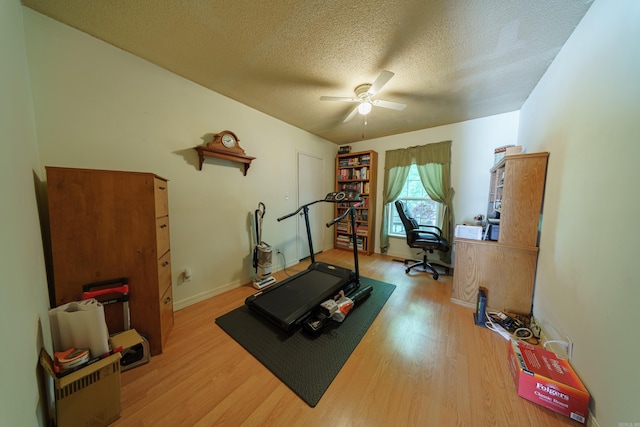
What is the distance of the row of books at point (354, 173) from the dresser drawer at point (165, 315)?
11.4 ft

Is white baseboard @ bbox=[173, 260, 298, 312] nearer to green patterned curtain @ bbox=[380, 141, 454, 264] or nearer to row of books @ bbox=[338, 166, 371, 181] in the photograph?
row of books @ bbox=[338, 166, 371, 181]

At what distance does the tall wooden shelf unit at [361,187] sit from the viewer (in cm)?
389

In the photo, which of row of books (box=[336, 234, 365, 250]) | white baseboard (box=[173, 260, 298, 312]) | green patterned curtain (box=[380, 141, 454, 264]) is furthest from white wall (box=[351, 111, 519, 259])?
white baseboard (box=[173, 260, 298, 312])

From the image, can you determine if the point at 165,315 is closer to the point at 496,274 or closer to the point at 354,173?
the point at 496,274

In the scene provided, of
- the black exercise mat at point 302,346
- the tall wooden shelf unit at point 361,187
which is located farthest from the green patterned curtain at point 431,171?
the black exercise mat at point 302,346

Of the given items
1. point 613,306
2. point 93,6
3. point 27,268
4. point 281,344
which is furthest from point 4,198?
point 613,306

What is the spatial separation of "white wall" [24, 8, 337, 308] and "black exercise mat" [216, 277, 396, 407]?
80 centimetres

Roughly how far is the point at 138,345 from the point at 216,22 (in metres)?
2.41

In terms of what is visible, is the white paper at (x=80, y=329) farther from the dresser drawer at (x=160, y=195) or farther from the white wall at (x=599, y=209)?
the white wall at (x=599, y=209)

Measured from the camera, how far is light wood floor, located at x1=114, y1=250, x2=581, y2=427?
3.53 ft

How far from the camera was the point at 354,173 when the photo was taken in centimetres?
412

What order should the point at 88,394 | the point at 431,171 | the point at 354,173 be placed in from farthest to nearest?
the point at 354,173 → the point at 431,171 → the point at 88,394

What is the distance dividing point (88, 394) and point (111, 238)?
2.88 feet

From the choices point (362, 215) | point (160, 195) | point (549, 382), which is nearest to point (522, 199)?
point (549, 382)
